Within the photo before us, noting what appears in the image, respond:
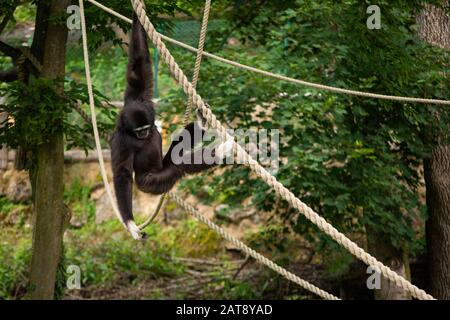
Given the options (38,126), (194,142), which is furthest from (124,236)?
(194,142)

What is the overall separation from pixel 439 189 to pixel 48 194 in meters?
4.67

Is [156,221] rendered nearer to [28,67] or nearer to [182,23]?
[182,23]

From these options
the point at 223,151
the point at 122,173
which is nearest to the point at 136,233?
the point at 122,173

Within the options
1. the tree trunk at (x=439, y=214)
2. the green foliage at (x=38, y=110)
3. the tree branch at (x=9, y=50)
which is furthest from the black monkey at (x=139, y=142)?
the tree trunk at (x=439, y=214)

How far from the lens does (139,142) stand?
491cm

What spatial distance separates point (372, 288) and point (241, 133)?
102 inches

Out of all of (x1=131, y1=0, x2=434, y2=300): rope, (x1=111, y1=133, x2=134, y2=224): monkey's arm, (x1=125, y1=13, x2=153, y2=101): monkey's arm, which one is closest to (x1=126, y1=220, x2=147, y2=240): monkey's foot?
(x1=111, y1=133, x2=134, y2=224): monkey's arm

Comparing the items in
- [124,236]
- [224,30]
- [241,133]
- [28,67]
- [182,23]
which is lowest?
[124,236]

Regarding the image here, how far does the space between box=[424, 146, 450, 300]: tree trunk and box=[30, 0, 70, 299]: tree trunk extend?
449cm

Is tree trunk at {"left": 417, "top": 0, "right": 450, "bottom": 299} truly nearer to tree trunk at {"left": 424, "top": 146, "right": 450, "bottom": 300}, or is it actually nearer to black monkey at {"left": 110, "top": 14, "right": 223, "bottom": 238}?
tree trunk at {"left": 424, "top": 146, "right": 450, "bottom": 300}

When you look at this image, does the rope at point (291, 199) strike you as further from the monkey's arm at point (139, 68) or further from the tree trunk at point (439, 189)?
the tree trunk at point (439, 189)

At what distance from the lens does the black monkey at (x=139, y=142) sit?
4.70m

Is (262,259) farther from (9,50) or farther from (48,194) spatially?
(9,50)

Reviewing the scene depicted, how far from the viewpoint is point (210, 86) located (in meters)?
7.36
